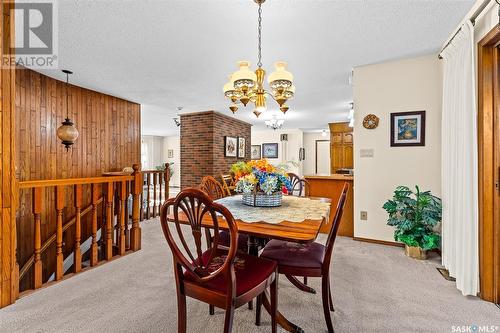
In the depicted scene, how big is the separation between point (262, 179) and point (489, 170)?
178cm

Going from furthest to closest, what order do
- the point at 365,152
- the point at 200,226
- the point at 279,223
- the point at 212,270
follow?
1. the point at 365,152
2. the point at 279,223
3. the point at 212,270
4. the point at 200,226

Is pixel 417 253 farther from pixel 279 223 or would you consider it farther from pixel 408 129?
pixel 279 223

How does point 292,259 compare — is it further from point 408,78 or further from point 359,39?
point 408,78

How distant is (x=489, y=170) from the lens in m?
1.90

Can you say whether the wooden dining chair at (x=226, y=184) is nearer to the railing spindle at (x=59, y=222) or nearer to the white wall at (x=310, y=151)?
the railing spindle at (x=59, y=222)

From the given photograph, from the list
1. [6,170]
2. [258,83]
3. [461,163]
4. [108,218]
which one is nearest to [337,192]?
[461,163]

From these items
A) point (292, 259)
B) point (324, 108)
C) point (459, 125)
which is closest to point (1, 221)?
point (292, 259)

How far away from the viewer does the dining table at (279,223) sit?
4.23ft

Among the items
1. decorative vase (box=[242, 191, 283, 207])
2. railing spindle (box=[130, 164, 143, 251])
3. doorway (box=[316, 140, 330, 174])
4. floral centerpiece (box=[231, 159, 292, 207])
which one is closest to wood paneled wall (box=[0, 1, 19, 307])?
railing spindle (box=[130, 164, 143, 251])

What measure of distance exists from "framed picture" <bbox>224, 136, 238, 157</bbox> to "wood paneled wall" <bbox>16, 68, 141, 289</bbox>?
227 cm

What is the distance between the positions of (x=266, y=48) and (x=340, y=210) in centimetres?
Result: 207

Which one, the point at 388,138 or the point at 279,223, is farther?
the point at 388,138

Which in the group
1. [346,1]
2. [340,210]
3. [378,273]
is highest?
[346,1]

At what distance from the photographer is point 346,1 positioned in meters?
1.95
